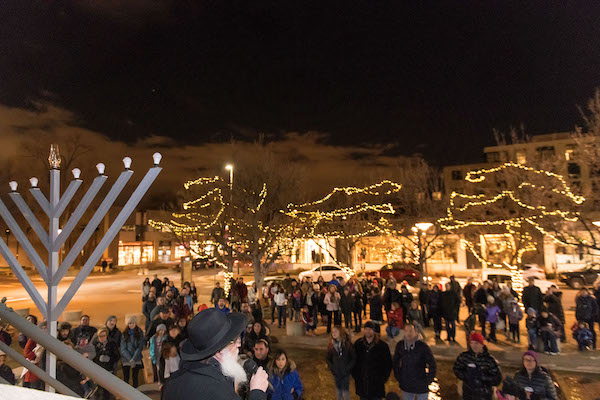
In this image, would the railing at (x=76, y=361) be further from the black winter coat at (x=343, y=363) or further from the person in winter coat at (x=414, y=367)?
the person in winter coat at (x=414, y=367)

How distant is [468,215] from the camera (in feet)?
71.5

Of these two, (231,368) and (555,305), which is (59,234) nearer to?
(231,368)

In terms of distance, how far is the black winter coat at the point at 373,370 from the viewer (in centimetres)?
570

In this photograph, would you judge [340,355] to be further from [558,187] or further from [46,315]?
[558,187]

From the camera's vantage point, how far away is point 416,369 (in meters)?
5.38

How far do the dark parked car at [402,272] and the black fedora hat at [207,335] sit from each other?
22.8 meters

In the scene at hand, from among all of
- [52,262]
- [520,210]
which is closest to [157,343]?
[52,262]

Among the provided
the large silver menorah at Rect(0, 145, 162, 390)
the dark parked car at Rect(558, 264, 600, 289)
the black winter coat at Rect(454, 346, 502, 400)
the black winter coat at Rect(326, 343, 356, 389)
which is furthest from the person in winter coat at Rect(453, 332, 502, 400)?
the dark parked car at Rect(558, 264, 600, 289)

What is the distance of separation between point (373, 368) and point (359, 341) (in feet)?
1.64

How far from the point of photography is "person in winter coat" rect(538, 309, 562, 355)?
9664 millimetres

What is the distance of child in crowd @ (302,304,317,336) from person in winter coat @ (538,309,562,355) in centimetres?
651

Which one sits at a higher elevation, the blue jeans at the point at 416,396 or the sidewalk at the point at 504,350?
the blue jeans at the point at 416,396

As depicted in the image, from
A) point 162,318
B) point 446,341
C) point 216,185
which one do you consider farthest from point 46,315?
point 216,185

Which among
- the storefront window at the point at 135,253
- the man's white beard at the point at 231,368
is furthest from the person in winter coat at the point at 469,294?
the storefront window at the point at 135,253
